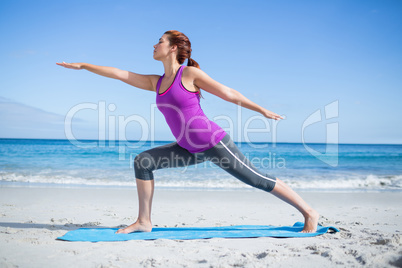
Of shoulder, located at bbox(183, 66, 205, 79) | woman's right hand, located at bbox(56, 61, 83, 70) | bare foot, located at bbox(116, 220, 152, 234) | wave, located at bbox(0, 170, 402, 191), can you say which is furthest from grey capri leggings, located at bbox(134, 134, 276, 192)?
wave, located at bbox(0, 170, 402, 191)

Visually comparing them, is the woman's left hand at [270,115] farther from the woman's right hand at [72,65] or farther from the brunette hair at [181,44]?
the woman's right hand at [72,65]

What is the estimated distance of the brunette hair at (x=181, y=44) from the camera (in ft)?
9.51

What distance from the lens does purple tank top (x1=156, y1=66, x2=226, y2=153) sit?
2701mm

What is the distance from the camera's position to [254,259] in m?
2.17

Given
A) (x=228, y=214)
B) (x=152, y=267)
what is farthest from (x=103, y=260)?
(x=228, y=214)

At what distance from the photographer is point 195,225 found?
11.8 ft

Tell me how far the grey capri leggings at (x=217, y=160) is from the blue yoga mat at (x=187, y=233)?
0.46 m

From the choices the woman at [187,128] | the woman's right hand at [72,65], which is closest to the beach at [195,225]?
the woman at [187,128]

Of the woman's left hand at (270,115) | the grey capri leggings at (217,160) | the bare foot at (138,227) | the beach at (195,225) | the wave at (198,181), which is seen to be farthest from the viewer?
the wave at (198,181)

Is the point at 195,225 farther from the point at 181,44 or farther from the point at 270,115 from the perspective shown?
the point at 181,44

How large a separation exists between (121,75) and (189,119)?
835 mm

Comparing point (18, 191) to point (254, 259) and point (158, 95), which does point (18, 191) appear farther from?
point (254, 259)

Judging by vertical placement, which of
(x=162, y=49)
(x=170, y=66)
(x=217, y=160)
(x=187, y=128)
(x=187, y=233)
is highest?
(x=162, y=49)

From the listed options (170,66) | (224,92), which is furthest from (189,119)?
(170,66)
